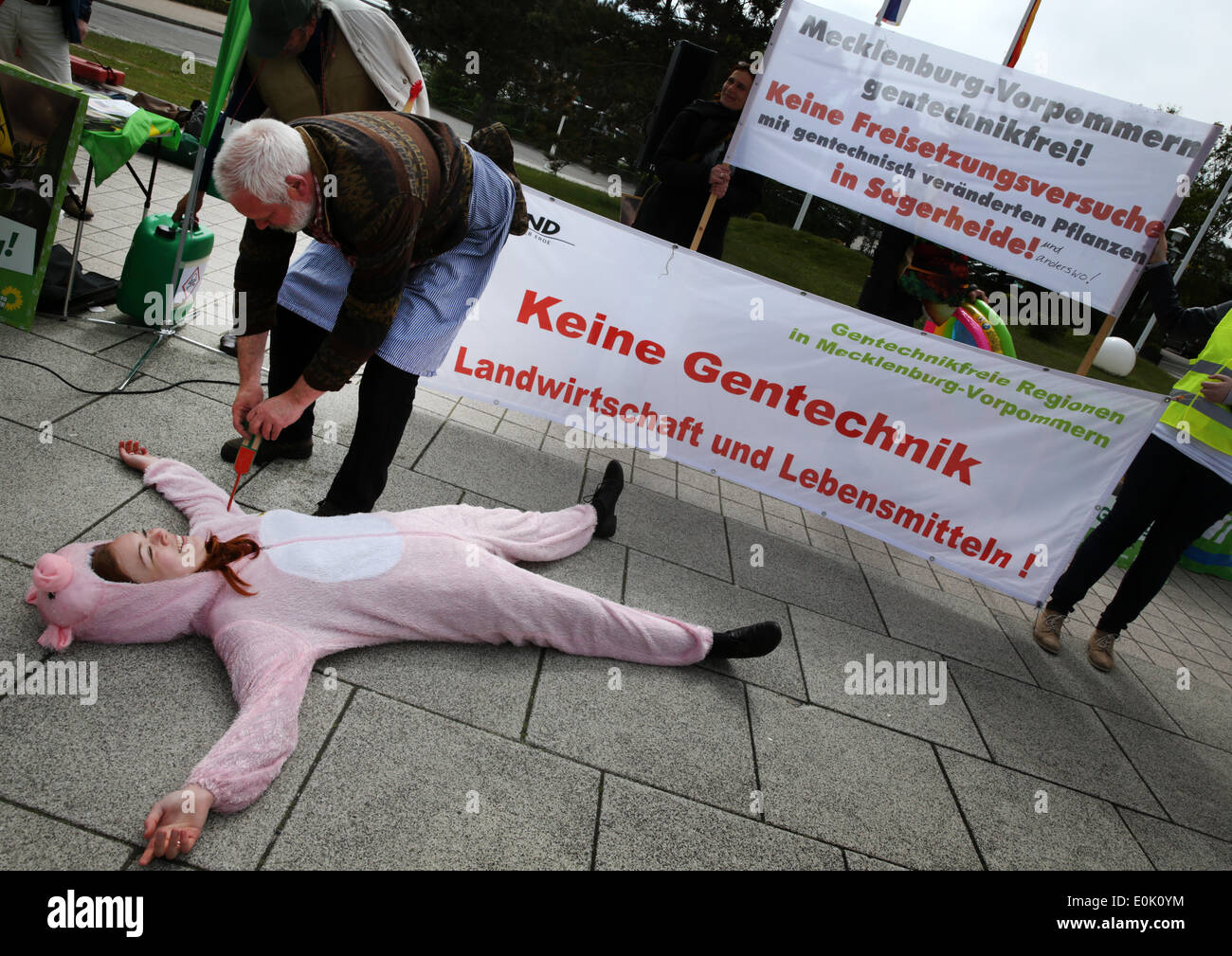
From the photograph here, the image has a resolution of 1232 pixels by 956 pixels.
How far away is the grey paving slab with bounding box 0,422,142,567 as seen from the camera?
2422 mm

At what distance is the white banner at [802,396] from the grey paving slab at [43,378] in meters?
1.50

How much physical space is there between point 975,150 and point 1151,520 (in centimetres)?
203

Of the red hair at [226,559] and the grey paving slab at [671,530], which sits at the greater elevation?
the red hair at [226,559]

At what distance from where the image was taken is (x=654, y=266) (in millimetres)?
3836

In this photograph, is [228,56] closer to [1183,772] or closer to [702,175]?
[702,175]

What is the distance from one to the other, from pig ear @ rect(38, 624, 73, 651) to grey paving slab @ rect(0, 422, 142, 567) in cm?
39

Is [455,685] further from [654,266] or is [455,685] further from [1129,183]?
[1129,183]

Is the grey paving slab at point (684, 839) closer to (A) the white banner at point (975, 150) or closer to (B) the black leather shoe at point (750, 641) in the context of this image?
(B) the black leather shoe at point (750, 641)

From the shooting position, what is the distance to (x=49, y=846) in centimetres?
166

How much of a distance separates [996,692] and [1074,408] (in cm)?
141

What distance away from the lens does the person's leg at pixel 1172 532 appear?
3.64 meters

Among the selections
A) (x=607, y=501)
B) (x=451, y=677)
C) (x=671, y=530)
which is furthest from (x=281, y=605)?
(x=671, y=530)
